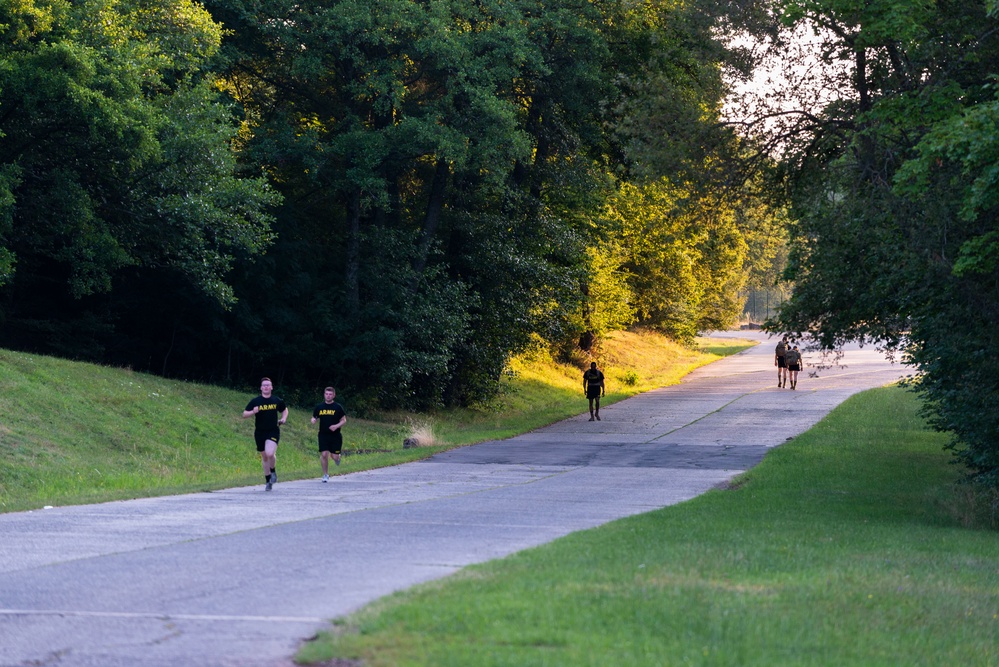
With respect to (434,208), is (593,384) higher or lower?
lower

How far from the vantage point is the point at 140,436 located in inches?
989

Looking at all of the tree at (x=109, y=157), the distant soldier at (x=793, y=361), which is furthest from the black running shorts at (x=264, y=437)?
the distant soldier at (x=793, y=361)

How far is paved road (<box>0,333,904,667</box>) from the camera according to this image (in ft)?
25.3

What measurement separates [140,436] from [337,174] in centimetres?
1166

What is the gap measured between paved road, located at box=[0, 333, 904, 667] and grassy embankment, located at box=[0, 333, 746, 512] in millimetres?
2015

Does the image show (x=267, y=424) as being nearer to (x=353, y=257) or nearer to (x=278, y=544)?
(x=278, y=544)

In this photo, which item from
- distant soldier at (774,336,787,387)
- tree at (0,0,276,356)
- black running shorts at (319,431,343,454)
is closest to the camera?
black running shorts at (319,431,343,454)

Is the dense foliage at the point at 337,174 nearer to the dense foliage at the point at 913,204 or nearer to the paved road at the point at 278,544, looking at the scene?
the dense foliage at the point at 913,204

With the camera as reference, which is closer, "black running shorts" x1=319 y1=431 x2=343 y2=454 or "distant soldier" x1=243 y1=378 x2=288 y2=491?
"distant soldier" x1=243 y1=378 x2=288 y2=491

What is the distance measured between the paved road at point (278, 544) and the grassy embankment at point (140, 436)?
2.01 m

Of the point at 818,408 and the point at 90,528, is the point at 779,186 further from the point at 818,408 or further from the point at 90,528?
the point at 818,408

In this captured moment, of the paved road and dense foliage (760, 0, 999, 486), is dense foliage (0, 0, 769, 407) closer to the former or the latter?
dense foliage (760, 0, 999, 486)

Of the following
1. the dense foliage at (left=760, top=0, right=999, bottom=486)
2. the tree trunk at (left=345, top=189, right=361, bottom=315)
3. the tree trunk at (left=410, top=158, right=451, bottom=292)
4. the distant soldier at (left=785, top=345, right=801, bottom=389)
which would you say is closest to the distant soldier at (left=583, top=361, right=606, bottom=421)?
the tree trunk at (left=410, top=158, right=451, bottom=292)

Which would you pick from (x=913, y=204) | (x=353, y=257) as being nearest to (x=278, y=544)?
(x=913, y=204)
